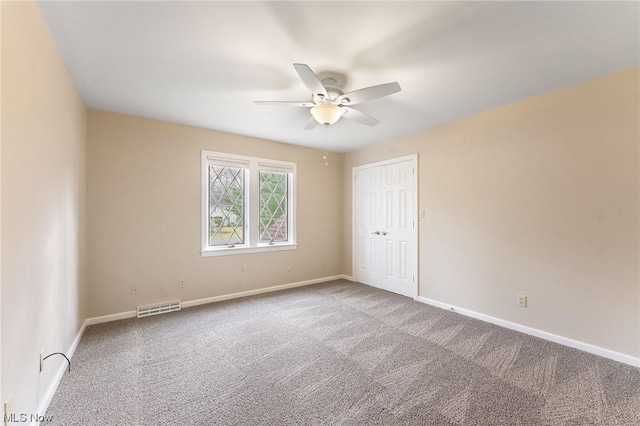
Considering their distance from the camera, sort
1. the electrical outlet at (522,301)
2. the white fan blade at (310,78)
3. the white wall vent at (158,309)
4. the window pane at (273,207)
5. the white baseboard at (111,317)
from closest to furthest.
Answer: the white fan blade at (310,78), the electrical outlet at (522,301), the white baseboard at (111,317), the white wall vent at (158,309), the window pane at (273,207)

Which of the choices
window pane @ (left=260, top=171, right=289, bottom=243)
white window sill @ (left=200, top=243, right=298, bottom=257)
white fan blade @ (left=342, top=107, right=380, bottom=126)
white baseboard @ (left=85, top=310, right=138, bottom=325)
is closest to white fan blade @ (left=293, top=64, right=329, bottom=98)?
white fan blade @ (left=342, top=107, right=380, bottom=126)

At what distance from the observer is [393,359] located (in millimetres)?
2393

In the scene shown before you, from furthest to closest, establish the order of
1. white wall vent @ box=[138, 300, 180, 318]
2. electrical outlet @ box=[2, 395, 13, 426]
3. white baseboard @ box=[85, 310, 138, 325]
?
white wall vent @ box=[138, 300, 180, 318], white baseboard @ box=[85, 310, 138, 325], electrical outlet @ box=[2, 395, 13, 426]

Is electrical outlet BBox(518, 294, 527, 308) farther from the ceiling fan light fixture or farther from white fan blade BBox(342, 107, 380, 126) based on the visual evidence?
the ceiling fan light fixture

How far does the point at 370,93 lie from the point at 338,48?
0.41 meters

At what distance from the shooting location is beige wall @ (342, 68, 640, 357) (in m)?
2.37

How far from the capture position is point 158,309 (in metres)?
3.50

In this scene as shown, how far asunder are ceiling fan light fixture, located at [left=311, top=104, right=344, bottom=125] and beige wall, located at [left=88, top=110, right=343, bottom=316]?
6.73ft

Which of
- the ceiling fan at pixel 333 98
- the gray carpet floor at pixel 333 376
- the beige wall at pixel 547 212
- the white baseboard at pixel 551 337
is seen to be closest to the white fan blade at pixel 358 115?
the ceiling fan at pixel 333 98

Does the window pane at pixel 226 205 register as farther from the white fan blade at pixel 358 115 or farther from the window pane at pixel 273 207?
the white fan blade at pixel 358 115

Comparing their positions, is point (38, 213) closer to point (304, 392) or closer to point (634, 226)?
point (304, 392)

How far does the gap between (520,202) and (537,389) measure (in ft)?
5.97

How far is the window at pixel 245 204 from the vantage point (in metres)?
4.03

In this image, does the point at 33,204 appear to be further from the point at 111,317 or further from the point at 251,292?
the point at 251,292
